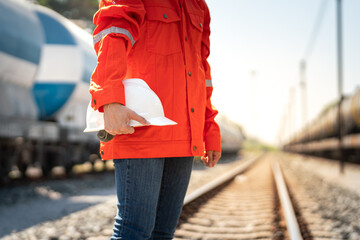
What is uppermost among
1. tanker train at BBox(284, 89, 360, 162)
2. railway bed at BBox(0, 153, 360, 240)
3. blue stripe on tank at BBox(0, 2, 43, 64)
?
blue stripe on tank at BBox(0, 2, 43, 64)

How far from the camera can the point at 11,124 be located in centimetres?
702

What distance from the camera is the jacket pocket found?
1601 millimetres

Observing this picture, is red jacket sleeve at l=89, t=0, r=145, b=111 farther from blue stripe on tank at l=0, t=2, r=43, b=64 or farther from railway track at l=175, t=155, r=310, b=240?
blue stripe on tank at l=0, t=2, r=43, b=64

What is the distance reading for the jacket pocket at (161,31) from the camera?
1601 mm

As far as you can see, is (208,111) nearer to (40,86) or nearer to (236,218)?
(236,218)

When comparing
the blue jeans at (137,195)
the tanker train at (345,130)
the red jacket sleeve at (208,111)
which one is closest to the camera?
the blue jeans at (137,195)

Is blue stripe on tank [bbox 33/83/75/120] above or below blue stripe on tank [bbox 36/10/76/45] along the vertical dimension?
below

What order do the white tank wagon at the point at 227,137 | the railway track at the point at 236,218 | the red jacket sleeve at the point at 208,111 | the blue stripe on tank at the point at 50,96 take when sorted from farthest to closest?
the white tank wagon at the point at 227,137, the blue stripe on tank at the point at 50,96, the railway track at the point at 236,218, the red jacket sleeve at the point at 208,111

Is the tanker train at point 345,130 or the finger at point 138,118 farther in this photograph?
the tanker train at point 345,130

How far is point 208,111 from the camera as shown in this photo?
1938 mm

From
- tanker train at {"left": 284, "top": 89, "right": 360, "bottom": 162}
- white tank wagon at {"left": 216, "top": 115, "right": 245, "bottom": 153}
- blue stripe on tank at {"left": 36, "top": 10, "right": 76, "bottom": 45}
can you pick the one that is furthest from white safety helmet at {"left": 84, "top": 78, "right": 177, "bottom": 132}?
white tank wagon at {"left": 216, "top": 115, "right": 245, "bottom": 153}

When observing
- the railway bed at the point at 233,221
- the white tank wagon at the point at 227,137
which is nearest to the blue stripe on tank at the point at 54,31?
the railway bed at the point at 233,221

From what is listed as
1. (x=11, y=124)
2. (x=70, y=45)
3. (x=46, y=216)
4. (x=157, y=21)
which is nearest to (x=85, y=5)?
(x=70, y=45)

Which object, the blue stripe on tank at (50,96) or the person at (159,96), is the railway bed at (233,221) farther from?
the blue stripe on tank at (50,96)
